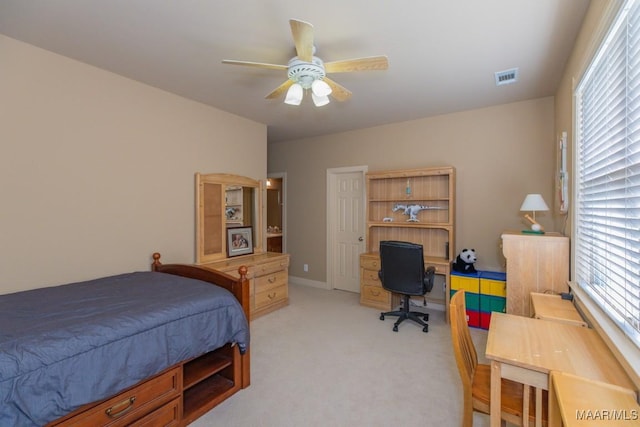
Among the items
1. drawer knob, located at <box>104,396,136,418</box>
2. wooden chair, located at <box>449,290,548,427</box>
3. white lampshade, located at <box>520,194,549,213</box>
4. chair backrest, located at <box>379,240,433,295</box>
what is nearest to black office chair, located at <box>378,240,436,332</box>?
chair backrest, located at <box>379,240,433,295</box>

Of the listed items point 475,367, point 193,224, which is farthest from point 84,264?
point 475,367

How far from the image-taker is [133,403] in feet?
5.64

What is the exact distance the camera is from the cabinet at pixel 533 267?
248 cm

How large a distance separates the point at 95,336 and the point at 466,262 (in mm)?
3611

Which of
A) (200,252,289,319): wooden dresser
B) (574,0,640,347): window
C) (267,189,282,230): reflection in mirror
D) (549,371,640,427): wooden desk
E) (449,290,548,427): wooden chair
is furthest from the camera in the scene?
(267,189,282,230): reflection in mirror

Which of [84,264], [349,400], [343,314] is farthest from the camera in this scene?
[343,314]

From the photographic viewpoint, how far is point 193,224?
3641 millimetres

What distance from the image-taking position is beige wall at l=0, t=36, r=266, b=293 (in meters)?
2.35

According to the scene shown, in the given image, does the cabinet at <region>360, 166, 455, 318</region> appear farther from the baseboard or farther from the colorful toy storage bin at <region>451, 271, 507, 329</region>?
the baseboard

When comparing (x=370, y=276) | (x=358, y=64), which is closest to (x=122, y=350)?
(x=358, y=64)

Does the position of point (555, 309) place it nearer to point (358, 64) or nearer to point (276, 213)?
point (358, 64)

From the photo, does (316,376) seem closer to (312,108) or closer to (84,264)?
(84,264)

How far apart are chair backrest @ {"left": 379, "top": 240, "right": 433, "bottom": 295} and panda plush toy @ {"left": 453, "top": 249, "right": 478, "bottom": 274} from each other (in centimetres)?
56

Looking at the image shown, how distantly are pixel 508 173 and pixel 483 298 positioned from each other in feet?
5.09
